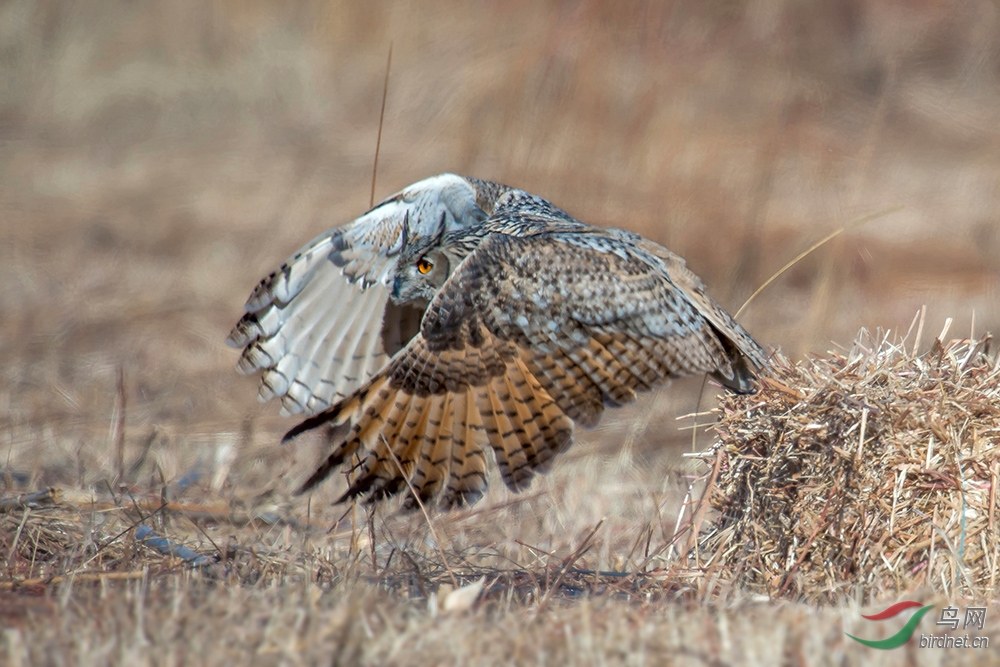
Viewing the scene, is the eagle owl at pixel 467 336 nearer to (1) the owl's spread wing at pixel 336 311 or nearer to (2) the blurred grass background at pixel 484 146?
(1) the owl's spread wing at pixel 336 311

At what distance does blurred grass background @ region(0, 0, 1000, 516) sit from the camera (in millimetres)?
8875

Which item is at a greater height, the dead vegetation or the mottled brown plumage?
the mottled brown plumage

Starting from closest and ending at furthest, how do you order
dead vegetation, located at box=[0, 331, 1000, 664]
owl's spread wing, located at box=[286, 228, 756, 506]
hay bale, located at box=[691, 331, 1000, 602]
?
1. dead vegetation, located at box=[0, 331, 1000, 664]
2. hay bale, located at box=[691, 331, 1000, 602]
3. owl's spread wing, located at box=[286, 228, 756, 506]

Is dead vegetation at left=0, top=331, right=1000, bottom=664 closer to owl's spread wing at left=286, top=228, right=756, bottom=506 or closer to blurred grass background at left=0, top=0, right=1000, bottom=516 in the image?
owl's spread wing at left=286, top=228, right=756, bottom=506

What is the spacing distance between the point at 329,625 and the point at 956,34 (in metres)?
12.0

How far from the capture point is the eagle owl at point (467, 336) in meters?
3.56

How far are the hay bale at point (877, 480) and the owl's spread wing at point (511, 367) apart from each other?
571 mm

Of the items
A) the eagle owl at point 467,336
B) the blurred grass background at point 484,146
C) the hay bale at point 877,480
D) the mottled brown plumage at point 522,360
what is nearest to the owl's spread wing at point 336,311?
the eagle owl at point 467,336

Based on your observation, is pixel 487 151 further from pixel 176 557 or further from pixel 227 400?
pixel 176 557

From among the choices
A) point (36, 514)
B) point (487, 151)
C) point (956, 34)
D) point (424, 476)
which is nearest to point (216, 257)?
point (487, 151)

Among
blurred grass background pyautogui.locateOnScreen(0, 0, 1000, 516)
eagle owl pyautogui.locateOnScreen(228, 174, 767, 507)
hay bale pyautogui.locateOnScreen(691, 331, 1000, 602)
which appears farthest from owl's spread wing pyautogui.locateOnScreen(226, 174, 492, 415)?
blurred grass background pyautogui.locateOnScreen(0, 0, 1000, 516)

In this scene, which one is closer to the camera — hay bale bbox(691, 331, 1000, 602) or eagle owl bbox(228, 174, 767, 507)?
hay bale bbox(691, 331, 1000, 602)

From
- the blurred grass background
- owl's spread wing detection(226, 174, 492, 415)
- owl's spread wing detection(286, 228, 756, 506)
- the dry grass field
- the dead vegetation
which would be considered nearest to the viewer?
the dead vegetation

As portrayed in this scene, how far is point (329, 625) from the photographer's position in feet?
7.83
